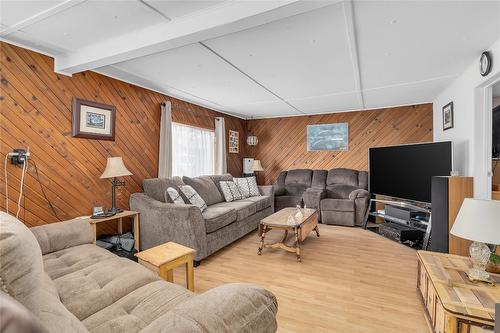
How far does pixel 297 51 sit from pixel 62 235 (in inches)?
106

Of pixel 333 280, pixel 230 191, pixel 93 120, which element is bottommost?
pixel 333 280

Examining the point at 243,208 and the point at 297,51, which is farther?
the point at 243,208

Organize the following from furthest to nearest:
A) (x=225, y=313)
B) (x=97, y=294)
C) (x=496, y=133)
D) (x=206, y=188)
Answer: (x=206, y=188) → (x=496, y=133) → (x=97, y=294) → (x=225, y=313)

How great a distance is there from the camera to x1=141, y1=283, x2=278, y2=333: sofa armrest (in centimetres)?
77

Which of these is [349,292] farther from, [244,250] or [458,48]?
[458,48]

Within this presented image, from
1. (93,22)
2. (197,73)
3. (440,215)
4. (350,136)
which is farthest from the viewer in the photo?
(350,136)

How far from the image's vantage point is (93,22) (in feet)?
6.51

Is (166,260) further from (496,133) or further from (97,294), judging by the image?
(496,133)

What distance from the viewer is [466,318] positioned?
50.4 inches

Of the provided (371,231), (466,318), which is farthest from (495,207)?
(371,231)

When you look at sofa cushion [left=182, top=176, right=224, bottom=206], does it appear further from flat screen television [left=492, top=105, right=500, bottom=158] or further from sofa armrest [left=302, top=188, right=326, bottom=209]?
flat screen television [left=492, top=105, right=500, bottom=158]

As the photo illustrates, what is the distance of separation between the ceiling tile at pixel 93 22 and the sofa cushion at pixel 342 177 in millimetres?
4445

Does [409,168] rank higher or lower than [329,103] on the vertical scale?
lower

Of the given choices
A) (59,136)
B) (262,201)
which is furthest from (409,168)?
(59,136)
